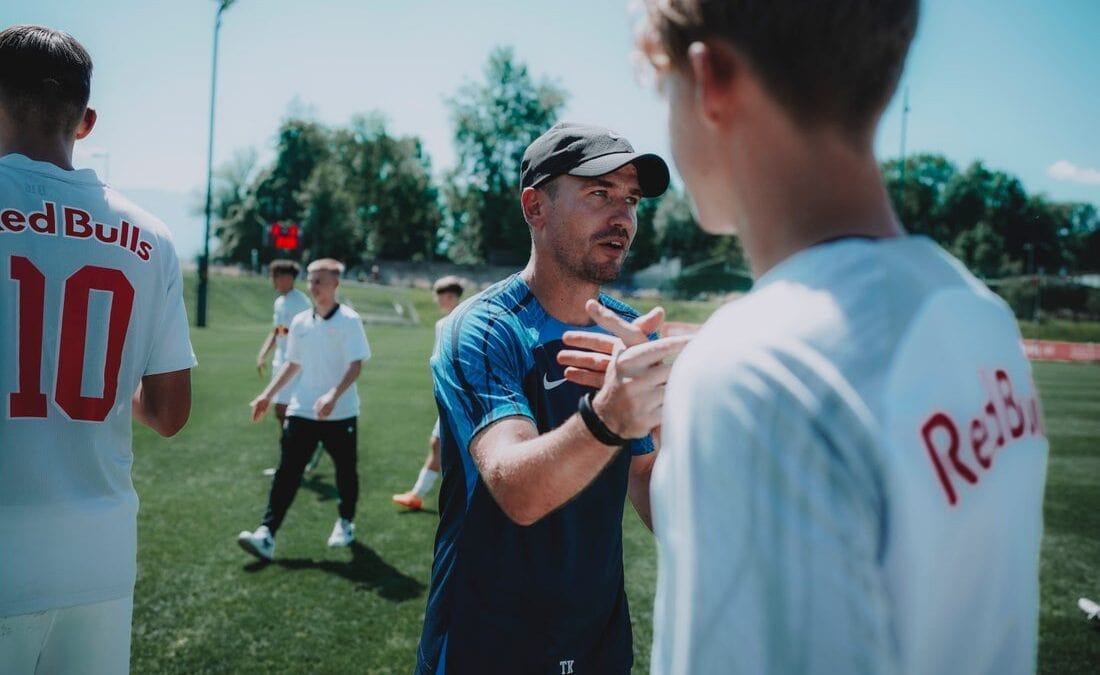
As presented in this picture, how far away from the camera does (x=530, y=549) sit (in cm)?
225

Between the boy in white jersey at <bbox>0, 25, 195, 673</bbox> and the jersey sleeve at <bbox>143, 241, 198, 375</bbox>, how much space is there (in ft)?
0.22

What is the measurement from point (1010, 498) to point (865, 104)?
527 mm

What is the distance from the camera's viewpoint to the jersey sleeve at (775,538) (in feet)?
2.60

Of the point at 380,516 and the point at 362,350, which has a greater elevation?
the point at 362,350

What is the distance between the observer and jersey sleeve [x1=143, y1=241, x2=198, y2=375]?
2393 millimetres

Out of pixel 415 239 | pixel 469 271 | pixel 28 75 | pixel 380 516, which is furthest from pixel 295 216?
pixel 28 75

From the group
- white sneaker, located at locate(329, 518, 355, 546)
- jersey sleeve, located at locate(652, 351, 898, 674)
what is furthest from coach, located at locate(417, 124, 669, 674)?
white sneaker, located at locate(329, 518, 355, 546)

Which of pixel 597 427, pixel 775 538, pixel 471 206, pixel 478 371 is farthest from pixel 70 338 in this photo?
pixel 471 206

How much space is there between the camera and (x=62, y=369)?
212 centimetres

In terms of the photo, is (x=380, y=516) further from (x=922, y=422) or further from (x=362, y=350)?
(x=922, y=422)

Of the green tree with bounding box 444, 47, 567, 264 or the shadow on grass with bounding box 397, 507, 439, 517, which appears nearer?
the shadow on grass with bounding box 397, 507, 439, 517

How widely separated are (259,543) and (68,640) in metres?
4.16

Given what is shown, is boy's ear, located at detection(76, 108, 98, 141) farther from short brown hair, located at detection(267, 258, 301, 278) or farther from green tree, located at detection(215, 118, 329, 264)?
green tree, located at detection(215, 118, 329, 264)

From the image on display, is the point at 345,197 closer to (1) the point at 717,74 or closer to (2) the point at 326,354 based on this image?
(2) the point at 326,354
